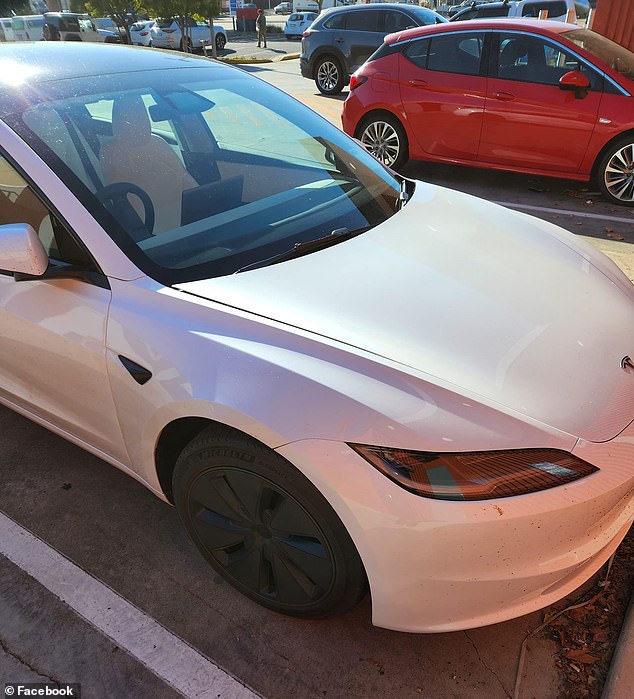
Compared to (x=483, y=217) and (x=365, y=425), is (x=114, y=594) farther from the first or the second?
(x=483, y=217)

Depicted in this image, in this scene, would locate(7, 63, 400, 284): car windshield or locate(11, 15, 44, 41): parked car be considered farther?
locate(11, 15, 44, 41): parked car

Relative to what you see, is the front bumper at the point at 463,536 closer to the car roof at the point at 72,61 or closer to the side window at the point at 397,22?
the car roof at the point at 72,61

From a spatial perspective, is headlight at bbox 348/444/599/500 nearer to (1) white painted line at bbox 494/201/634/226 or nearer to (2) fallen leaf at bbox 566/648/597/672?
(2) fallen leaf at bbox 566/648/597/672

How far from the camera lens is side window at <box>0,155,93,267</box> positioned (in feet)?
6.49

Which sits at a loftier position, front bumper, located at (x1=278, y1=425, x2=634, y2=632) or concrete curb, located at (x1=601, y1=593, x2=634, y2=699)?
front bumper, located at (x1=278, y1=425, x2=634, y2=632)

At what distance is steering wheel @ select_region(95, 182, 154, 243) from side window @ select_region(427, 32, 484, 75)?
17.4 feet

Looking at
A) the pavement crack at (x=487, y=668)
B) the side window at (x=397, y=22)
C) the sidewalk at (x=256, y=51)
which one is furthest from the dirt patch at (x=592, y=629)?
the sidewalk at (x=256, y=51)

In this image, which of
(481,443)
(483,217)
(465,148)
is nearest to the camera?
(481,443)

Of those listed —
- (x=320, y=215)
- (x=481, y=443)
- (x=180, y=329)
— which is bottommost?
(x=481, y=443)

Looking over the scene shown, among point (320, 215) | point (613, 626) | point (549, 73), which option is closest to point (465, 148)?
point (549, 73)

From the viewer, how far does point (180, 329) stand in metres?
1.79

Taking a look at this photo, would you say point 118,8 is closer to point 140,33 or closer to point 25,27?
point 25,27

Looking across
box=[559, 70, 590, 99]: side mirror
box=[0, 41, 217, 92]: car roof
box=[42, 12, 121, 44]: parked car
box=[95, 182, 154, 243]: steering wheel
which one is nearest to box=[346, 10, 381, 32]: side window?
box=[559, 70, 590, 99]: side mirror

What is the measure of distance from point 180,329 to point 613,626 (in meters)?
1.73
